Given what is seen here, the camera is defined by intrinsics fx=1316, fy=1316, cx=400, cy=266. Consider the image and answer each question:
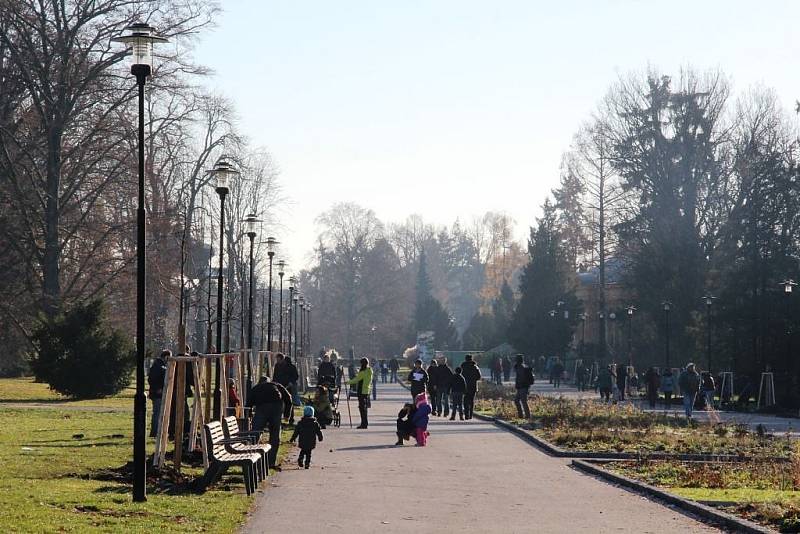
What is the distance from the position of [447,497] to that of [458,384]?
66.8 feet

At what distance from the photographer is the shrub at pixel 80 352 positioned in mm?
42219

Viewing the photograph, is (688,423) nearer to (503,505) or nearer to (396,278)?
(503,505)

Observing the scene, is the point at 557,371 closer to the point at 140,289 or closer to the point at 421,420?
the point at 421,420

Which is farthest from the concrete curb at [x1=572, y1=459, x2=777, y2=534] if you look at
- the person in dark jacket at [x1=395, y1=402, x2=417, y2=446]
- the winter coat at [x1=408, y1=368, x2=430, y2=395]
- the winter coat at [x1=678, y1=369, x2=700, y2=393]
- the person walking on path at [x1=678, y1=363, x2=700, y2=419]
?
the winter coat at [x1=678, y1=369, x2=700, y2=393]

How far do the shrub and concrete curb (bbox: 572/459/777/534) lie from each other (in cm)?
2438

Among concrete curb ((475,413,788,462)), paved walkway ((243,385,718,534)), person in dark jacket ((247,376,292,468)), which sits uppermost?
person in dark jacket ((247,376,292,468))

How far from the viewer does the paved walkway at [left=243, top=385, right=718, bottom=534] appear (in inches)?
563

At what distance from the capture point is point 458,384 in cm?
3759

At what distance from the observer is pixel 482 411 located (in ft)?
135

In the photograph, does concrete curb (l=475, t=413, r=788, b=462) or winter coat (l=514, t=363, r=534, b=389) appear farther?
winter coat (l=514, t=363, r=534, b=389)

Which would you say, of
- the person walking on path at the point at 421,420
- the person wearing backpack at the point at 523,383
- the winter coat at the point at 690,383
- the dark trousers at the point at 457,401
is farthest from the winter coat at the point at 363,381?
the winter coat at the point at 690,383

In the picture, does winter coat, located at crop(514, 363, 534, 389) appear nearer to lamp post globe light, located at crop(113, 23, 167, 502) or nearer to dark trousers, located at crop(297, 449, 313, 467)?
dark trousers, located at crop(297, 449, 313, 467)

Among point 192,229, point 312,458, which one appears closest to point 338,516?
point 312,458

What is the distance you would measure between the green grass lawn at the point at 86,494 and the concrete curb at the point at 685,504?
5.22m
